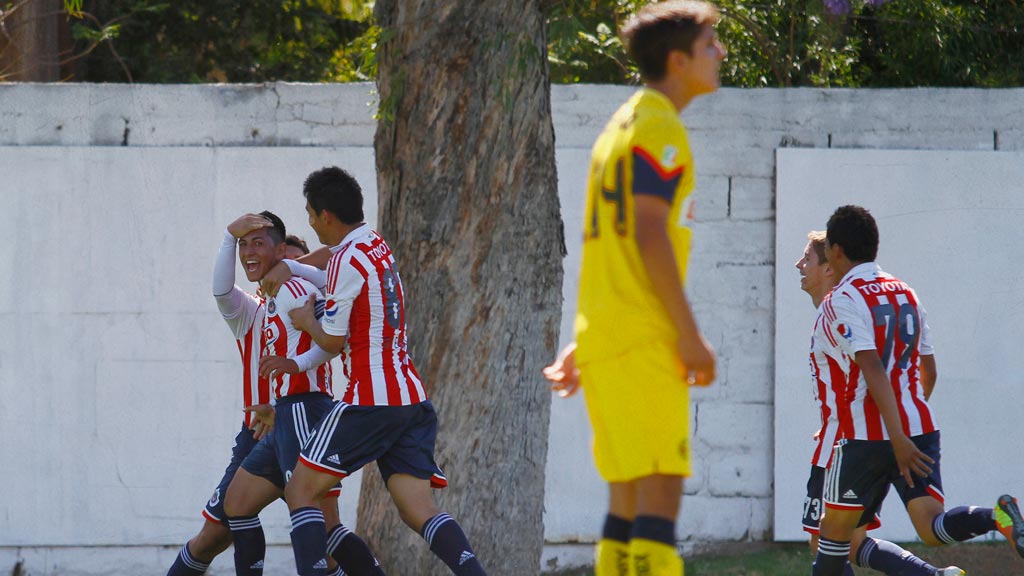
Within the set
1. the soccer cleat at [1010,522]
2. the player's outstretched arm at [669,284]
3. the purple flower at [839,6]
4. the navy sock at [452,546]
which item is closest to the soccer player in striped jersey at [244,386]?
the navy sock at [452,546]

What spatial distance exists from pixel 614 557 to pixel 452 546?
1.56 m

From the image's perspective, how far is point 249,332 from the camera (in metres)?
6.26

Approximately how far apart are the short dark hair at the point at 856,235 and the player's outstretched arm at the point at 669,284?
2.49 m

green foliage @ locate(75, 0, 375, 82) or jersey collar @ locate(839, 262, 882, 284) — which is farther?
green foliage @ locate(75, 0, 375, 82)

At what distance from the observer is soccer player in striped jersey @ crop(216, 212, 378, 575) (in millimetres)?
5691

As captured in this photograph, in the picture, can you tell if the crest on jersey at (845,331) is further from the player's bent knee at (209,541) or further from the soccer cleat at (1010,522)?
the player's bent knee at (209,541)

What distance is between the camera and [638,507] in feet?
12.0

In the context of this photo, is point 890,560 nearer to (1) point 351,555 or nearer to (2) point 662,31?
(1) point 351,555

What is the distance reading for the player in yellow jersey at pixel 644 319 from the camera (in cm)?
355

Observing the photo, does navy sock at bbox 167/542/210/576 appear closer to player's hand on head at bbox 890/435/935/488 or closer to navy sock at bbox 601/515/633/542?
navy sock at bbox 601/515/633/542

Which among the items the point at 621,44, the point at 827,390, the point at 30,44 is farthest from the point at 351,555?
the point at 30,44

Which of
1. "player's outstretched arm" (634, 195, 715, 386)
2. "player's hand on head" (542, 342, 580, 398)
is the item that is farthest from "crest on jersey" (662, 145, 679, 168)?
"player's hand on head" (542, 342, 580, 398)

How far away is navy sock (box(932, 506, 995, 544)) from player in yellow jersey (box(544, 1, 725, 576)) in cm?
238

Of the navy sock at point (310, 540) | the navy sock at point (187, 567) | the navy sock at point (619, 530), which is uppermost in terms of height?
the navy sock at point (619, 530)
